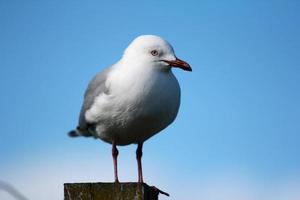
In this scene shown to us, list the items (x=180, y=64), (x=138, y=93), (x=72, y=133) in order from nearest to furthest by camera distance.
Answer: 1. (x=138, y=93)
2. (x=180, y=64)
3. (x=72, y=133)

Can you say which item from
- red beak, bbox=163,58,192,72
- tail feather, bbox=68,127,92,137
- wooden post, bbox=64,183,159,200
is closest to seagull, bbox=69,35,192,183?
red beak, bbox=163,58,192,72

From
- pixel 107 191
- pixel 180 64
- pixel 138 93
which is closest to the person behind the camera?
pixel 107 191

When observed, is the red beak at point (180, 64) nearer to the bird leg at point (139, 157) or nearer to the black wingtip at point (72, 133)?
the bird leg at point (139, 157)

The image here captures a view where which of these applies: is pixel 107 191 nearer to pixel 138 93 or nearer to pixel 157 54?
pixel 138 93

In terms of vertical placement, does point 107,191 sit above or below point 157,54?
below

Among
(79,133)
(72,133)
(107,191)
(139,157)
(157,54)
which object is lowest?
(107,191)

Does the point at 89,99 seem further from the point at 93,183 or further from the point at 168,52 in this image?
the point at 93,183

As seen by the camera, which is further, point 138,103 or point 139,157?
point 139,157

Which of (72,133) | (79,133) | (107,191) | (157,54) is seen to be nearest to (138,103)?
(157,54)
